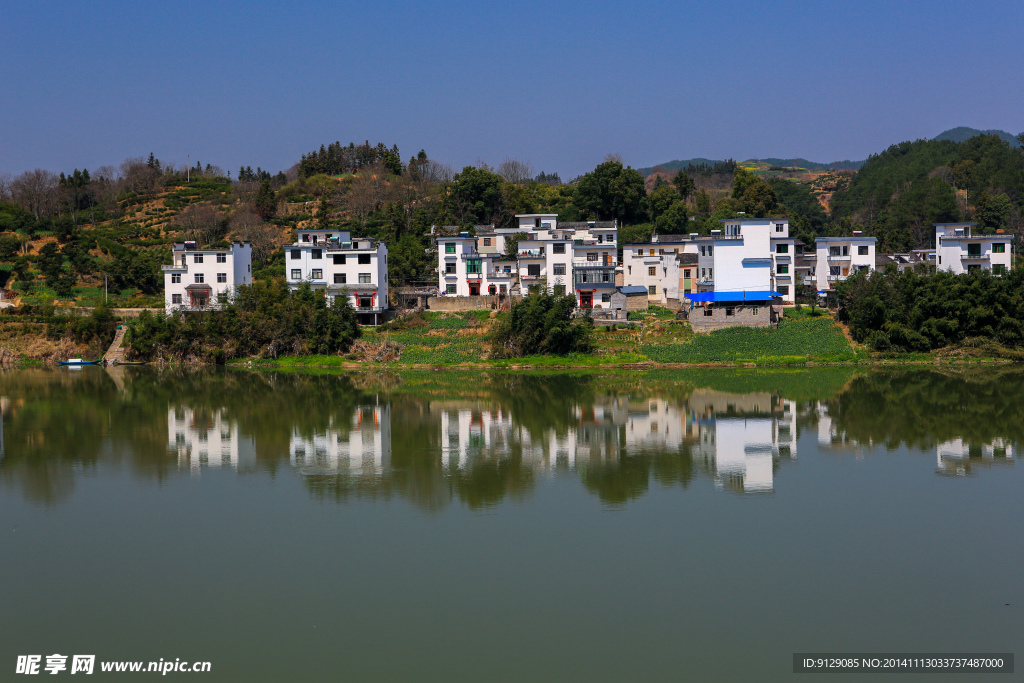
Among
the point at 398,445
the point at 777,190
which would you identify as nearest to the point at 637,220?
the point at 777,190

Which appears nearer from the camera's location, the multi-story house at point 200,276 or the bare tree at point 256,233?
the multi-story house at point 200,276

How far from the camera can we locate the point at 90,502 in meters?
12.6

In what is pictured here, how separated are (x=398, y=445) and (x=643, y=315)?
1695 centimetres

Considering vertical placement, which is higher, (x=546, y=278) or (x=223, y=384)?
(x=546, y=278)

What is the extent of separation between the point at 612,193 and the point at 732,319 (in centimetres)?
1548

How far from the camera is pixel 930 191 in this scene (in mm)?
46938

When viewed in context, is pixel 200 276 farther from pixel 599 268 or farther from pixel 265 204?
pixel 265 204

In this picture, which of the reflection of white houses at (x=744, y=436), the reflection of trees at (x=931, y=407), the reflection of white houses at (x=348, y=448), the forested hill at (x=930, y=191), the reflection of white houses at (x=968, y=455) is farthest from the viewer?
the forested hill at (x=930, y=191)

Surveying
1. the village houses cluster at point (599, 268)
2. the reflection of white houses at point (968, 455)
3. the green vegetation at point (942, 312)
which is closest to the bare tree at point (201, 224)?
the village houses cluster at point (599, 268)

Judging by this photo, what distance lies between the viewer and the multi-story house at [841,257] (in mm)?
35125

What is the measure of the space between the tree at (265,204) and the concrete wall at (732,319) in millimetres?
29492

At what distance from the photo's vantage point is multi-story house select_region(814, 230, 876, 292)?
35125mm

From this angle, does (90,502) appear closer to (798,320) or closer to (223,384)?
(223,384)

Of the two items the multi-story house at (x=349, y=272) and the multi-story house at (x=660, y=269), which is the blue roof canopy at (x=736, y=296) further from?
the multi-story house at (x=349, y=272)
